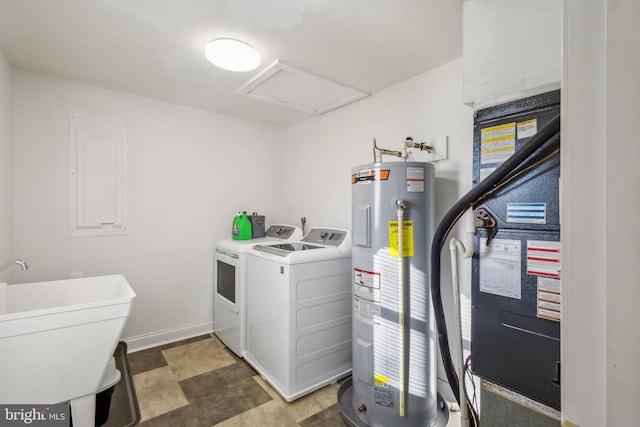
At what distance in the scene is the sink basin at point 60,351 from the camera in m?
1.26

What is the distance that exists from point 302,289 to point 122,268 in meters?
1.67

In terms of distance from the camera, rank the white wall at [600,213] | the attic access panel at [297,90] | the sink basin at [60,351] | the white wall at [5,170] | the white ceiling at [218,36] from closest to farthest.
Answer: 1. the white wall at [600,213]
2. the sink basin at [60,351]
3. the white ceiling at [218,36]
4. the white wall at [5,170]
5. the attic access panel at [297,90]

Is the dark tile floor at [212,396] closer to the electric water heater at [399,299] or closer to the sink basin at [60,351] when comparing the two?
the electric water heater at [399,299]

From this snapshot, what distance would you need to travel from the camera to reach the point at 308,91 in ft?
7.80

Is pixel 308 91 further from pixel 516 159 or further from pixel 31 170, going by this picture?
pixel 31 170

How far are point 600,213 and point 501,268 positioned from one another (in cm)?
79

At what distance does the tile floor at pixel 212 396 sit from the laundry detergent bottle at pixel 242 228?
107 centimetres

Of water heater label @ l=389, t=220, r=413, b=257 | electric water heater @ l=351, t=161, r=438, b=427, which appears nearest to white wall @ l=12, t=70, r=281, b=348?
electric water heater @ l=351, t=161, r=438, b=427

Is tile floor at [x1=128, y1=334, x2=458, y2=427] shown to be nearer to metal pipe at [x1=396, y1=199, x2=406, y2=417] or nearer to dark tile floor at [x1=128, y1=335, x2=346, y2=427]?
dark tile floor at [x1=128, y1=335, x2=346, y2=427]

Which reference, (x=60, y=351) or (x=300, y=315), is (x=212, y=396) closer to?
(x=300, y=315)

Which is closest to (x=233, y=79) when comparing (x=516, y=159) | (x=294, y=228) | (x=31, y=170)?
(x=294, y=228)

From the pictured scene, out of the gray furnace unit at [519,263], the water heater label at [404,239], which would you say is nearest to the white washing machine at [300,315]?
the water heater label at [404,239]

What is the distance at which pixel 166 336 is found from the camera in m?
2.72

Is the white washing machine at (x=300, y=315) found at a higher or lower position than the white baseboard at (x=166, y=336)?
higher
